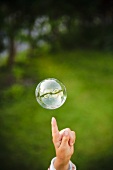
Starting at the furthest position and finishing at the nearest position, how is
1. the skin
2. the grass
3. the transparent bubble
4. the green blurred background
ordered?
1. the green blurred background
2. the grass
3. the transparent bubble
4. the skin

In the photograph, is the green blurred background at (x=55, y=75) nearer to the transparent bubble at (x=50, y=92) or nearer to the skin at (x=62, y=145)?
the transparent bubble at (x=50, y=92)

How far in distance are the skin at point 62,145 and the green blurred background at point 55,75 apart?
3.22 meters

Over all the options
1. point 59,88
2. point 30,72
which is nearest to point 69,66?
point 30,72

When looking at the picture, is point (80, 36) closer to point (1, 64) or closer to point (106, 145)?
point (1, 64)

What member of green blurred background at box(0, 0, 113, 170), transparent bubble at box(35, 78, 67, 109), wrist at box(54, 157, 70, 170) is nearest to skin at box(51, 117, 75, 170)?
wrist at box(54, 157, 70, 170)

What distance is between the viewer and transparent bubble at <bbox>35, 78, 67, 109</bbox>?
3018mm

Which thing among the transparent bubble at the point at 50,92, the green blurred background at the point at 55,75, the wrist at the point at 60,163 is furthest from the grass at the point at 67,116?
the wrist at the point at 60,163

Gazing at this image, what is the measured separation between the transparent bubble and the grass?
2.53 m

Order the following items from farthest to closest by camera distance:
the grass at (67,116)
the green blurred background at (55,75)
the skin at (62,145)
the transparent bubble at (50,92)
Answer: the green blurred background at (55,75), the grass at (67,116), the transparent bubble at (50,92), the skin at (62,145)

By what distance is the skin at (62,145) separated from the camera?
2.27 metres

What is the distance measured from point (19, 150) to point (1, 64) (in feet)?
7.75

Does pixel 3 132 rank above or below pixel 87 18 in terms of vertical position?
below

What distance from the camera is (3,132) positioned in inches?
236

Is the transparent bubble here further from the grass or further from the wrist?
the grass
